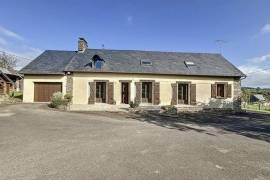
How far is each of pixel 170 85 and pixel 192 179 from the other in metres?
13.8

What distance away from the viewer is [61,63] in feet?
62.4

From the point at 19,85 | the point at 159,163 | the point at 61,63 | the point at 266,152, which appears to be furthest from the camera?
the point at 19,85

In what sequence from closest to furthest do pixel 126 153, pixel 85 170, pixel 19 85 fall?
pixel 85 170 → pixel 126 153 → pixel 19 85

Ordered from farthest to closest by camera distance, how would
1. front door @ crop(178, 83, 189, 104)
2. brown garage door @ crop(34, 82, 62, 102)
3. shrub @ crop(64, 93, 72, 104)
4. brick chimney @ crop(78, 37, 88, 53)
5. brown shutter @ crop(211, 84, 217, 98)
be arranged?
1. brick chimney @ crop(78, 37, 88, 53)
2. brown garage door @ crop(34, 82, 62, 102)
3. front door @ crop(178, 83, 189, 104)
4. brown shutter @ crop(211, 84, 217, 98)
5. shrub @ crop(64, 93, 72, 104)

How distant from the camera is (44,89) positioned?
18.0 meters

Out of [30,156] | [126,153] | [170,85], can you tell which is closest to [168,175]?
[126,153]

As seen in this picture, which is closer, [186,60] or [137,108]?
[137,108]

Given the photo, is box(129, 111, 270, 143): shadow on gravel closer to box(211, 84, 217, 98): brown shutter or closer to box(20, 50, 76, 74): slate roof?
box(211, 84, 217, 98): brown shutter

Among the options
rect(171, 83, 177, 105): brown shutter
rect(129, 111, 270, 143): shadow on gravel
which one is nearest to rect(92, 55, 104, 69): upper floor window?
rect(129, 111, 270, 143): shadow on gravel

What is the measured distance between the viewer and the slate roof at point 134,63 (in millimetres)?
17234

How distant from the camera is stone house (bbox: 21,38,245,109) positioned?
16.7m

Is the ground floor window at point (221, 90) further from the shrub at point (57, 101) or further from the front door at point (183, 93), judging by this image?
the shrub at point (57, 101)

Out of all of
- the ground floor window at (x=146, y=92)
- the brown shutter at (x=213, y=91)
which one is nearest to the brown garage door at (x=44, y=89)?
the ground floor window at (x=146, y=92)

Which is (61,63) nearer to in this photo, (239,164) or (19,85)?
(239,164)
